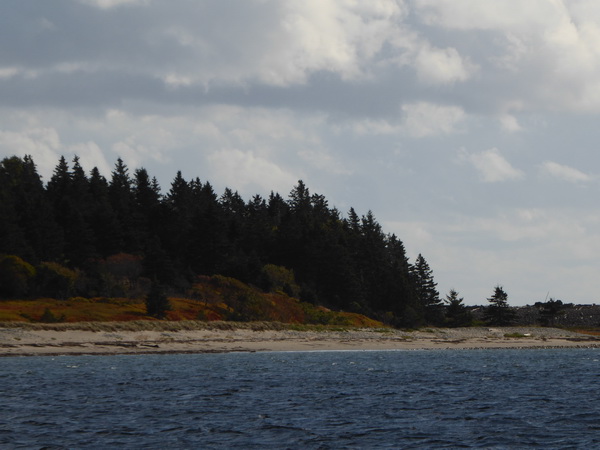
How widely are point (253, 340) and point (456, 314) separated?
2485 inches

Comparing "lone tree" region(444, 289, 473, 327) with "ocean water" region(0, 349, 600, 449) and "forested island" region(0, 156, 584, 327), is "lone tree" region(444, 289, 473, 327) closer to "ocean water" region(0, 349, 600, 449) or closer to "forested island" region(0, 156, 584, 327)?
"forested island" region(0, 156, 584, 327)

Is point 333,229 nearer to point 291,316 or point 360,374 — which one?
point 291,316

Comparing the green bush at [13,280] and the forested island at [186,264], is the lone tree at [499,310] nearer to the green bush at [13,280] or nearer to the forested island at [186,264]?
the forested island at [186,264]

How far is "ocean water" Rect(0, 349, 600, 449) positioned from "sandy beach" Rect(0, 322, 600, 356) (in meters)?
4.11

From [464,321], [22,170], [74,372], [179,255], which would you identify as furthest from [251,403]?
[22,170]

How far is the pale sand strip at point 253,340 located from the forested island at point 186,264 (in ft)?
26.2

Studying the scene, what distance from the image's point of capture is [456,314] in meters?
131

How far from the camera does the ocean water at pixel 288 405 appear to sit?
2448 centimetres

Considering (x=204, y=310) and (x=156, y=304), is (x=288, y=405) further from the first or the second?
(x=204, y=310)

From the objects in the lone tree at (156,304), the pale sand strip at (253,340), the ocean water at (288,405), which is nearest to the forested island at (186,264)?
the lone tree at (156,304)

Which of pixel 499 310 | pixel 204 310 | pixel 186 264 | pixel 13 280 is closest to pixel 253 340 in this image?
pixel 204 310

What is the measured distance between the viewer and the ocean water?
80.3 ft

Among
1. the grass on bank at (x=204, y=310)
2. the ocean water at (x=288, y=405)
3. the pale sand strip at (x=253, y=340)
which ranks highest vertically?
the grass on bank at (x=204, y=310)

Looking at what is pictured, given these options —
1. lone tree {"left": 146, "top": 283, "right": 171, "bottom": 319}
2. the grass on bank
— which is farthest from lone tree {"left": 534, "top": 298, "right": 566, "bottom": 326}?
lone tree {"left": 146, "top": 283, "right": 171, "bottom": 319}
